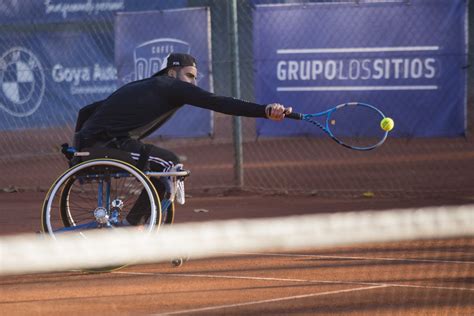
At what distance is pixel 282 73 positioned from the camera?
10062mm

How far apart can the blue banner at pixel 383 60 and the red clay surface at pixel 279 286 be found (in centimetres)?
247

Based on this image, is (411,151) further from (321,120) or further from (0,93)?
(0,93)

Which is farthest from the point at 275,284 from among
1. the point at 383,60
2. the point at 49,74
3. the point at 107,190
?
the point at 49,74

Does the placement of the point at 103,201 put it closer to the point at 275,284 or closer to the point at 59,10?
the point at 275,284

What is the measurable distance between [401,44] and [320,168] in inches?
152

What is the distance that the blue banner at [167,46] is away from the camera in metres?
10.4

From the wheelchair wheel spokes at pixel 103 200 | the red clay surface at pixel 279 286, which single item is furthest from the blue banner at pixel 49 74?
the red clay surface at pixel 279 286

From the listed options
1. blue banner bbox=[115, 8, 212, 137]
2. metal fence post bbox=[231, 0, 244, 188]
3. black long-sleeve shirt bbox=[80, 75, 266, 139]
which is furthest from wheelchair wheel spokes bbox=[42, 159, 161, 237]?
blue banner bbox=[115, 8, 212, 137]

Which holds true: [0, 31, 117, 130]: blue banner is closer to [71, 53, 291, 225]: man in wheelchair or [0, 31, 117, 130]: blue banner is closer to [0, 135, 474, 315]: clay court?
[0, 135, 474, 315]: clay court

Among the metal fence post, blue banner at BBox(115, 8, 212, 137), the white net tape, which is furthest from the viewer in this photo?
blue banner at BBox(115, 8, 212, 137)

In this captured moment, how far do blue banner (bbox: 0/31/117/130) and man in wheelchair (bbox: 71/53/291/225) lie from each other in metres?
4.48

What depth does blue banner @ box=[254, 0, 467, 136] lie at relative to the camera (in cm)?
957

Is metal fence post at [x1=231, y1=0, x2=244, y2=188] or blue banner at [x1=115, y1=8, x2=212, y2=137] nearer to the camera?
metal fence post at [x1=231, y1=0, x2=244, y2=188]

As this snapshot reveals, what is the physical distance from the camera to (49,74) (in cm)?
1123
